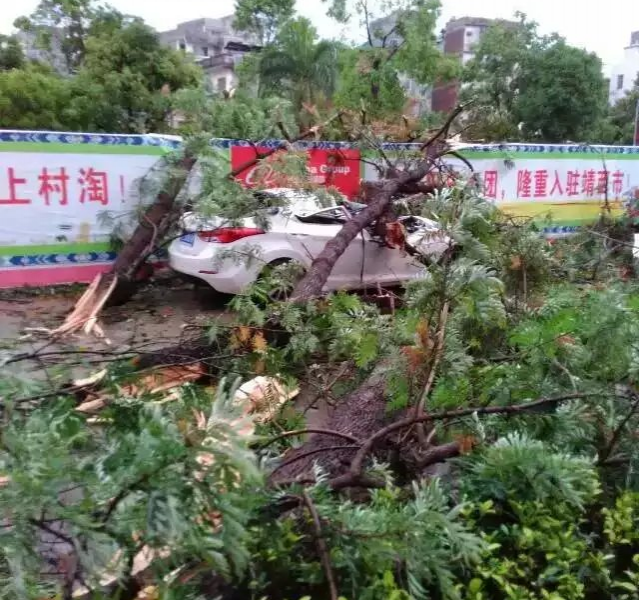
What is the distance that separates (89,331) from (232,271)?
59.6 inches

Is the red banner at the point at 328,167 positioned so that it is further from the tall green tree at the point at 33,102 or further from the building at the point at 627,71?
the building at the point at 627,71

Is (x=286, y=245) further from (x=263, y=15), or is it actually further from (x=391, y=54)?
(x=263, y=15)

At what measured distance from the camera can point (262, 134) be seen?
818 cm

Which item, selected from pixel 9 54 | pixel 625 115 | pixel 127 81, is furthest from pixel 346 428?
pixel 625 115

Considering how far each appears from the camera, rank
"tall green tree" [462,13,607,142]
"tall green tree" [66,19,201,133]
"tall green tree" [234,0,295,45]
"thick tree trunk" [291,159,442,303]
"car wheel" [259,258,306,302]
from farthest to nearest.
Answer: "tall green tree" [234,0,295,45]
"tall green tree" [462,13,607,142]
"tall green tree" [66,19,201,133]
"thick tree trunk" [291,159,442,303]
"car wheel" [259,258,306,302]

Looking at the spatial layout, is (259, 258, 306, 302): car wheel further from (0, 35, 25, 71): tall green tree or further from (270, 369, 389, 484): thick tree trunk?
(0, 35, 25, 71): tall green tree

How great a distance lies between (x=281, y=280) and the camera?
456cm

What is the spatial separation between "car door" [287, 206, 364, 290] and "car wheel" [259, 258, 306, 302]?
1.66m

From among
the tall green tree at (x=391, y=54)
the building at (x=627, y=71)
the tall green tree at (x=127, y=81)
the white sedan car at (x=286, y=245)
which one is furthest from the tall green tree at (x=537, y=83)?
the building at (x=627, y=71)

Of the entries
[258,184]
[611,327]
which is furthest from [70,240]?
[611,327]

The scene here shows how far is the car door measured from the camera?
6.74m

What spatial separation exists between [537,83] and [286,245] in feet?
42.3

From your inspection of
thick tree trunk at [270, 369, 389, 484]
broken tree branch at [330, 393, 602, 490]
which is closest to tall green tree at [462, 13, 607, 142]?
thick tree trunk at [270, 369, 389, 484]

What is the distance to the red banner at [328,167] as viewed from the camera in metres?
7.33
